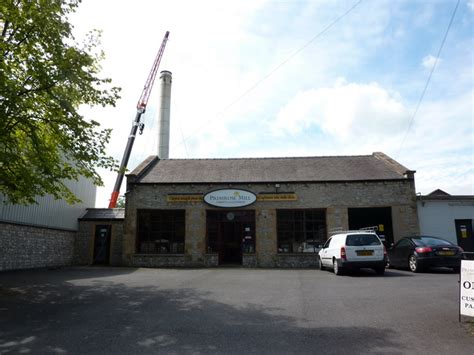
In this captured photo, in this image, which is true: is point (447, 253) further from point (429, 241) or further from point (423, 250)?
point (429, 241)

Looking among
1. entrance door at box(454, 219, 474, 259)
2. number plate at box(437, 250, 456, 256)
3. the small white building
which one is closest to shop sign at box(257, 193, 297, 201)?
the small white building

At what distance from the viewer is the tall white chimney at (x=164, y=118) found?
35.7 meters

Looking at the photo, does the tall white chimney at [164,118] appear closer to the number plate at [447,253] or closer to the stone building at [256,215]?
the stone building at [256,215]

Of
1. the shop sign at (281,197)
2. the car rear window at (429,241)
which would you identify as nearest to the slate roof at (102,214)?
the shop sign at (281,197)

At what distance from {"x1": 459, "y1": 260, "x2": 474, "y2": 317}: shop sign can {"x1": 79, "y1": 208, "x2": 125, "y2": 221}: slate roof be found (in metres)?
20.2

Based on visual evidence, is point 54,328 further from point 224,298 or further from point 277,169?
point 277,169

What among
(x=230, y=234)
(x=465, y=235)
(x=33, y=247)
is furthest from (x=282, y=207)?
(x=33, y=247)

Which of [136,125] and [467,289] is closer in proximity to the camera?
[467,289]

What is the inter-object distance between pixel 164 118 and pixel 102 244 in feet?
55.7

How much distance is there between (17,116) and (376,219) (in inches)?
683

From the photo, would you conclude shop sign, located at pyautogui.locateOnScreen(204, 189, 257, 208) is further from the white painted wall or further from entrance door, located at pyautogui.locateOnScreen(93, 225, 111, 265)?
the white painted wall

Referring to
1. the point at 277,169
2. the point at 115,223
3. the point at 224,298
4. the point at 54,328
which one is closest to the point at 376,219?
the point at 277,169

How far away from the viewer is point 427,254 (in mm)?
13641

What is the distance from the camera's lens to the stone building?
64.1ft
